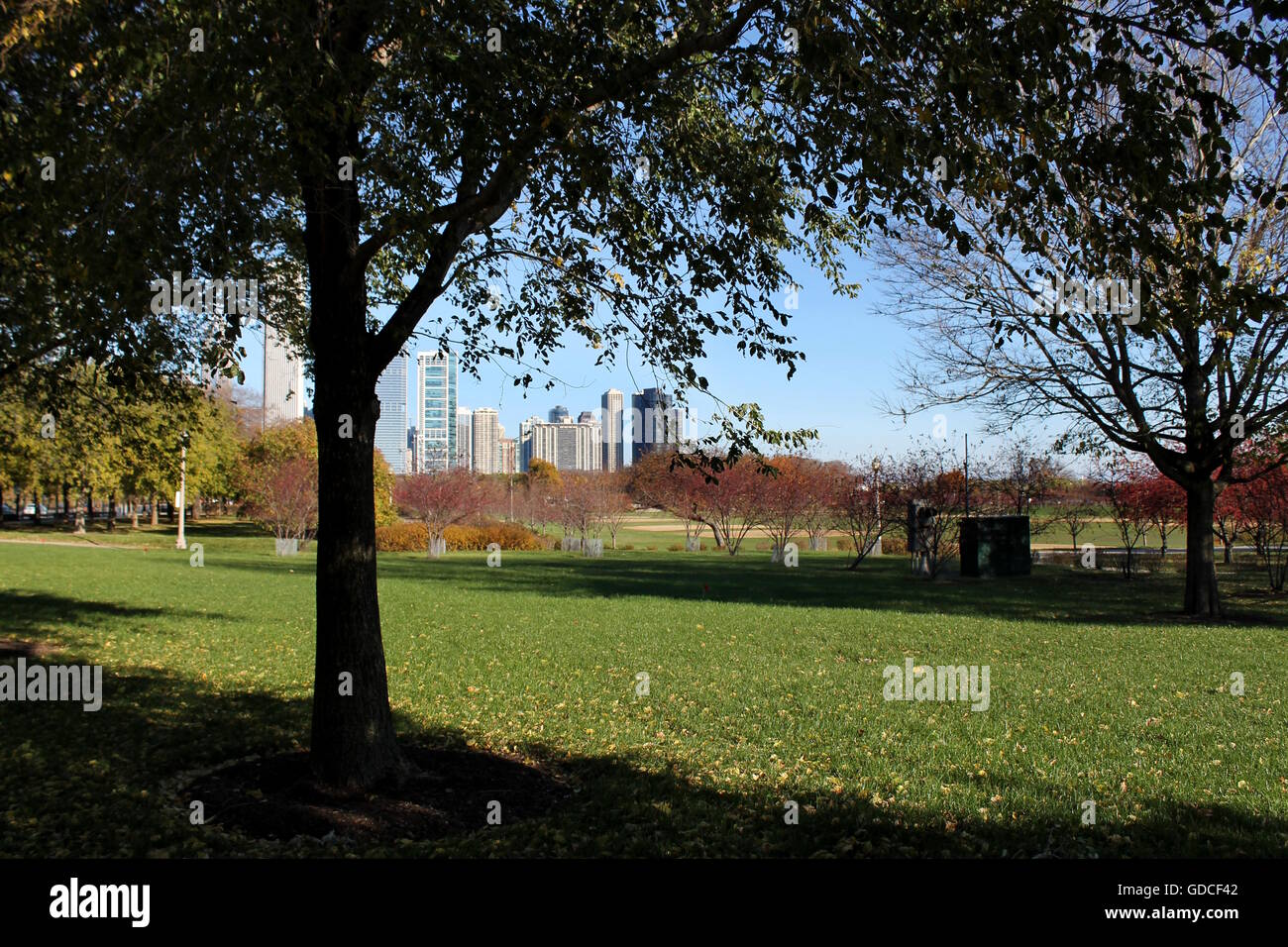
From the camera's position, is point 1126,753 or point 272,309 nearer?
point 1126,753

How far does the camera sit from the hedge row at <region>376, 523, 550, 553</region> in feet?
140

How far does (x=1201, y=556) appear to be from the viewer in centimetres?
1680

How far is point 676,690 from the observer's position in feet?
30.2

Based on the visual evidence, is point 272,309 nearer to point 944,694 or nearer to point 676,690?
point 676,690

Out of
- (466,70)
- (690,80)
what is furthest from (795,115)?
(466,70)

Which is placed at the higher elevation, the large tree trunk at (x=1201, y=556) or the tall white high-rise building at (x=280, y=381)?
the tall white high-rise building at (x=280, y=381)

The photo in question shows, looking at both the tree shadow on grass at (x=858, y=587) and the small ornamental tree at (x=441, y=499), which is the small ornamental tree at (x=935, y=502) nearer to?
the tree shadow on grass at (x=858, y=587)

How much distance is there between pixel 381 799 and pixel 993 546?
24.8 meters

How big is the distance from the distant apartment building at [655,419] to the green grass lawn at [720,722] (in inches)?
99.8

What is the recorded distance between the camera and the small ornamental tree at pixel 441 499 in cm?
4134

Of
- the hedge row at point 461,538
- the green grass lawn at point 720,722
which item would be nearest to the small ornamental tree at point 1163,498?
the green grass lawn at point 720,722

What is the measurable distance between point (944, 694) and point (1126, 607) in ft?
37.7

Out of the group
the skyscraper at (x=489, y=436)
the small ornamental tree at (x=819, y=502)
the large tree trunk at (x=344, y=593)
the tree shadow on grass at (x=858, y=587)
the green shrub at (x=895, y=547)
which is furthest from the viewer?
the skyscraper at (x=489, y=436)

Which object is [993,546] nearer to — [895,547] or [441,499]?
[895,547]
